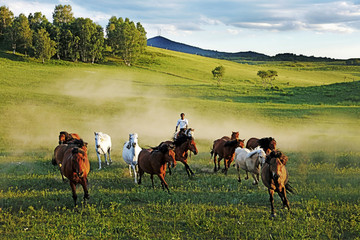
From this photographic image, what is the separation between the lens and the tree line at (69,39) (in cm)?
9312

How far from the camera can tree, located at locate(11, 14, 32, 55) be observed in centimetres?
9325

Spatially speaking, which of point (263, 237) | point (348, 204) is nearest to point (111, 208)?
point (263, 237)

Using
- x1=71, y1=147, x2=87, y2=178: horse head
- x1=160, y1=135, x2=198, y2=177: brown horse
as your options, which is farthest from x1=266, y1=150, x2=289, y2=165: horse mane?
x1=71, y1=147, x2=87, y2=178: horse head

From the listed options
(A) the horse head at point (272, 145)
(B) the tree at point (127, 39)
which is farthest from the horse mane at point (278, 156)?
(B) the tree at point (127, 39)

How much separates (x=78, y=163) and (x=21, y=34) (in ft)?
314

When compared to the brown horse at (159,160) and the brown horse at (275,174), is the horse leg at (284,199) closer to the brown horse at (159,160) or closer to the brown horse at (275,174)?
the brown horse at (275,174)

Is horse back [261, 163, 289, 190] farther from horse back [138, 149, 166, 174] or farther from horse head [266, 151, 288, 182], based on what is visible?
horse back [138, 149, 166, 174]

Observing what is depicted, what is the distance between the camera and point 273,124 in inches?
1373

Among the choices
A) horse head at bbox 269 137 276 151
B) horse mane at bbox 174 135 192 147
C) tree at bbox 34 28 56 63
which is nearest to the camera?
horse head at bbox 269 137 276 151

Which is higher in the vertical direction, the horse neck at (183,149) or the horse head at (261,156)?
the horse head at (261,156)

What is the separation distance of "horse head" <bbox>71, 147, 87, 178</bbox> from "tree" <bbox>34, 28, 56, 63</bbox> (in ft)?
287

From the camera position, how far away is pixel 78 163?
38.4 feet

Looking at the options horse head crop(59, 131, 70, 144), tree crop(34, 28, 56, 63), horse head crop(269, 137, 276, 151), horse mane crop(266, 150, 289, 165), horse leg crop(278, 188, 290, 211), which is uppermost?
tree crop(34, 28, 56, 63)

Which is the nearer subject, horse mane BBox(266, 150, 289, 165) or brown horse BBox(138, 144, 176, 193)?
horse mane BBox(266, 150, 289, 165)
